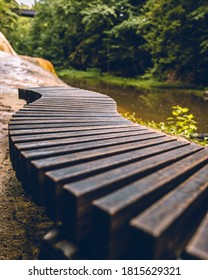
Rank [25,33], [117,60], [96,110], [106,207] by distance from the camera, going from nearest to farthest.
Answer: [106,207], [96,110], [117,60], [25,33]

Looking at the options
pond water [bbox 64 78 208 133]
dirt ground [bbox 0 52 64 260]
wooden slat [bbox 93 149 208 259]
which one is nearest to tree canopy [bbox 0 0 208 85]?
pond water [bbox 64 78 208 133]

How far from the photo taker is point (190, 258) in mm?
1051

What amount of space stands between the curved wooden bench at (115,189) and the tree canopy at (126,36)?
13.0m

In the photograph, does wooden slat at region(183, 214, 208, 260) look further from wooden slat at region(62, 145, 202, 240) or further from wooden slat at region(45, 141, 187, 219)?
wooden slat at region(45, 141, 187, 219)

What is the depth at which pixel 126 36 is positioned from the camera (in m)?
19.8

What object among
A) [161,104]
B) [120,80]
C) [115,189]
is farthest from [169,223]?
[120,80]

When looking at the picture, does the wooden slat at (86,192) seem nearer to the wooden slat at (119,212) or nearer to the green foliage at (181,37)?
the wooden slat at (119,212)

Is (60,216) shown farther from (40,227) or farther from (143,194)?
(40,227)

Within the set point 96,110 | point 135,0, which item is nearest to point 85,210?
point 96,110

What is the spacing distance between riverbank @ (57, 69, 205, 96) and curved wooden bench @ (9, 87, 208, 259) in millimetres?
11246

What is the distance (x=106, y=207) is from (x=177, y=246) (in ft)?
1.13

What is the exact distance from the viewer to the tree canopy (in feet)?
48.5

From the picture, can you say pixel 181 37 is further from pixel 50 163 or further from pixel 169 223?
pixel 169 223

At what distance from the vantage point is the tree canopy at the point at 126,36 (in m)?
14.8
